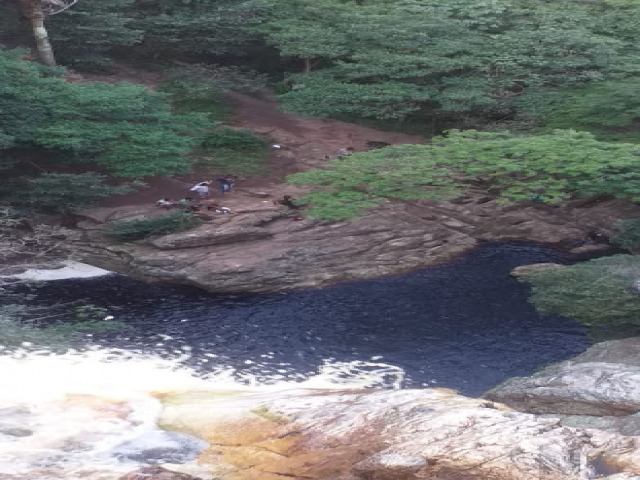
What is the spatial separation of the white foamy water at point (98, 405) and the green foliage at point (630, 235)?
901 centimetres

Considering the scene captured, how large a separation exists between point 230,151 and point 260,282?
7.68 m

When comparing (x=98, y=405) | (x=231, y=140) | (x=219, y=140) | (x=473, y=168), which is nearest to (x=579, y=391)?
(x=98, y=405)

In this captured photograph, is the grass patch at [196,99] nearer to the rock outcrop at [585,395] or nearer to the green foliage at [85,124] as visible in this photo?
the green foliage at [85,124]

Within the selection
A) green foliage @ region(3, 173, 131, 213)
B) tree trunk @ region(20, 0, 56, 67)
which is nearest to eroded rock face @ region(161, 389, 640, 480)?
green foliage @ region(3, 173, 131, 213)

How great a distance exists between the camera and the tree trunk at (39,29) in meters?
25.1

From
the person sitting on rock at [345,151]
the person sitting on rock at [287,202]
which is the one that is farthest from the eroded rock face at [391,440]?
the person sitting on rock at [345,151]

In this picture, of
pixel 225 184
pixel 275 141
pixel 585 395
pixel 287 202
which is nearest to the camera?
pixel 585 395

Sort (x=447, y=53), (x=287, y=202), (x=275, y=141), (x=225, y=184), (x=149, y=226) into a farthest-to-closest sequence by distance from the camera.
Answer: (x=275, y=141)
(x=447, y=53)
(x=225, y=184)
(x=287, y=202)
(x=149, y=226)

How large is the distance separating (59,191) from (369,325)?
9.00m

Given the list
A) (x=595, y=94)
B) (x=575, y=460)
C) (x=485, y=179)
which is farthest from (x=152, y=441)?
(x=595, y=94)

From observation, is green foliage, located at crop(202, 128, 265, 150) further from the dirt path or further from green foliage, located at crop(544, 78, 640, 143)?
green foliage, located at crop(544, 78, 640, 143)

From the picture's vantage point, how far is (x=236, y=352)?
52.4 ft

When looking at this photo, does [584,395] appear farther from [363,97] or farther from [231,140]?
[231,140]

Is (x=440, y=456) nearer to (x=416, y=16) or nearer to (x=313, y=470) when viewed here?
(x=313, y=470)
